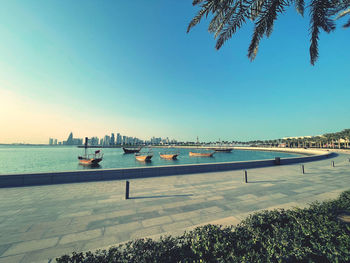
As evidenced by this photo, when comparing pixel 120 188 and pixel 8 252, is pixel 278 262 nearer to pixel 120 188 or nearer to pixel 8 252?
pixel 8 252

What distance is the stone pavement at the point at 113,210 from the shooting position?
4027 mm

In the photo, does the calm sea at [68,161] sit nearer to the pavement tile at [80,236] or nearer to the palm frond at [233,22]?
the pavement tile at [80,236]

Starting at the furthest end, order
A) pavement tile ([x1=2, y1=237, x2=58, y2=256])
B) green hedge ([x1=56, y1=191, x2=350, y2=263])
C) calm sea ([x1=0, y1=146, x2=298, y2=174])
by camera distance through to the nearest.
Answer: calm sea ([x1=0, y1=146, x2=298, y2=174]), pavement tile ([x1=2, y1=237, x2=58, y2=256]), green hedge ([x1=56, y1=191, x2=350, y2=263])

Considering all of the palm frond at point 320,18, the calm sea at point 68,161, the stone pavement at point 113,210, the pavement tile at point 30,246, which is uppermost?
the palm frond at point 320,18

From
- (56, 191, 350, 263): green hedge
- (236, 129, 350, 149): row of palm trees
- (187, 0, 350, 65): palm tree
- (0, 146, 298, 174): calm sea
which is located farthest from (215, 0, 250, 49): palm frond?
(236, 129, 350, 149): row of palm trees

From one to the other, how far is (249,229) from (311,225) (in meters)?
1.46

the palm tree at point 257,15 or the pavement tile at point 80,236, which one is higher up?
the palm tree at point 257,15

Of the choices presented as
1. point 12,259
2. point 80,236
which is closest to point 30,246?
point 12,259

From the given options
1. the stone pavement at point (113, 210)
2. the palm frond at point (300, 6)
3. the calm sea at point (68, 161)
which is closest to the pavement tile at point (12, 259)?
the stone pavement at point (113, 210)

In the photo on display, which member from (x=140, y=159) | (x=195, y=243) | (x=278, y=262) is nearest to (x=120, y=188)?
(x=195, y=243)

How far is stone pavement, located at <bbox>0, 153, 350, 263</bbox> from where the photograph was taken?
403cm

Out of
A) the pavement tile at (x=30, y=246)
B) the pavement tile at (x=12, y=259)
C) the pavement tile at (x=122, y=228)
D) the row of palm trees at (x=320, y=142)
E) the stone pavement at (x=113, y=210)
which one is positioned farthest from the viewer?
the row of palm trees at (x=320, y=142)

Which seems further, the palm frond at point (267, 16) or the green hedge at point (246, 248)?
the palm frond at point (267, 16)

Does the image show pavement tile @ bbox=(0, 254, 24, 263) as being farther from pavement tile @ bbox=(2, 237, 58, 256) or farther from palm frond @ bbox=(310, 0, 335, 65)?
palm frond @ bbox=(310, 0, 335, 65)
